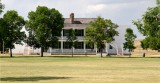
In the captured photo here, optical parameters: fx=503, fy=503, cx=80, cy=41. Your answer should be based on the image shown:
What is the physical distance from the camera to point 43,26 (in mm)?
108062

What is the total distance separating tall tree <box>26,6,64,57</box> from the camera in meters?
109

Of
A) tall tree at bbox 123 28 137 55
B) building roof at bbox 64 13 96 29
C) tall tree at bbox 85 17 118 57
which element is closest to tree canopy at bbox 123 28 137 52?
tall tree at bbox 123 28 137 55

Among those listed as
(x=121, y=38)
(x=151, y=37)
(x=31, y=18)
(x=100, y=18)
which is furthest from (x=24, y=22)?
(x=121, y=38)

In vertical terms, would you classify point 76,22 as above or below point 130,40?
above

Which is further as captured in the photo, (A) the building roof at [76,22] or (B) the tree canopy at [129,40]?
(A) the building roof at [76,22]

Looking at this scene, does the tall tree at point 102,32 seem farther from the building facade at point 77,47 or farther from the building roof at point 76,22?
the building roof at point 76,22

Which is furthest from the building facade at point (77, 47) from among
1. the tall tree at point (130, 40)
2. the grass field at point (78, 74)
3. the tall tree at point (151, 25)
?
the grass field at point (78, 74)

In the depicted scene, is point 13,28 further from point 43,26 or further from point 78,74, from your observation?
point 78,74

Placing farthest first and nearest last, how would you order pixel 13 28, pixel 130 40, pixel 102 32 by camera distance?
pixel 130 40 → pixel 102 32 → pixel 13 28

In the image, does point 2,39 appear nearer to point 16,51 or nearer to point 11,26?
point 11,26

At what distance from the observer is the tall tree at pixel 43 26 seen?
108625 millimetres

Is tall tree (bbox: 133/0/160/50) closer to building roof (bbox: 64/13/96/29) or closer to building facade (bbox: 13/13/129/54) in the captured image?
building facade (bbox: 13/13/129/54)

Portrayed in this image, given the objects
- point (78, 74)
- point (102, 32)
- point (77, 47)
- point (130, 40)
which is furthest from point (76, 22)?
point (78, 74)

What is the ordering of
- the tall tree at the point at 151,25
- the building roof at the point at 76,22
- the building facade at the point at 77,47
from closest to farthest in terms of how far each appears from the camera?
the tall tree at the point at 151,25 → the building facade at the point at 77,47 → the building roof at the point at 76,22
